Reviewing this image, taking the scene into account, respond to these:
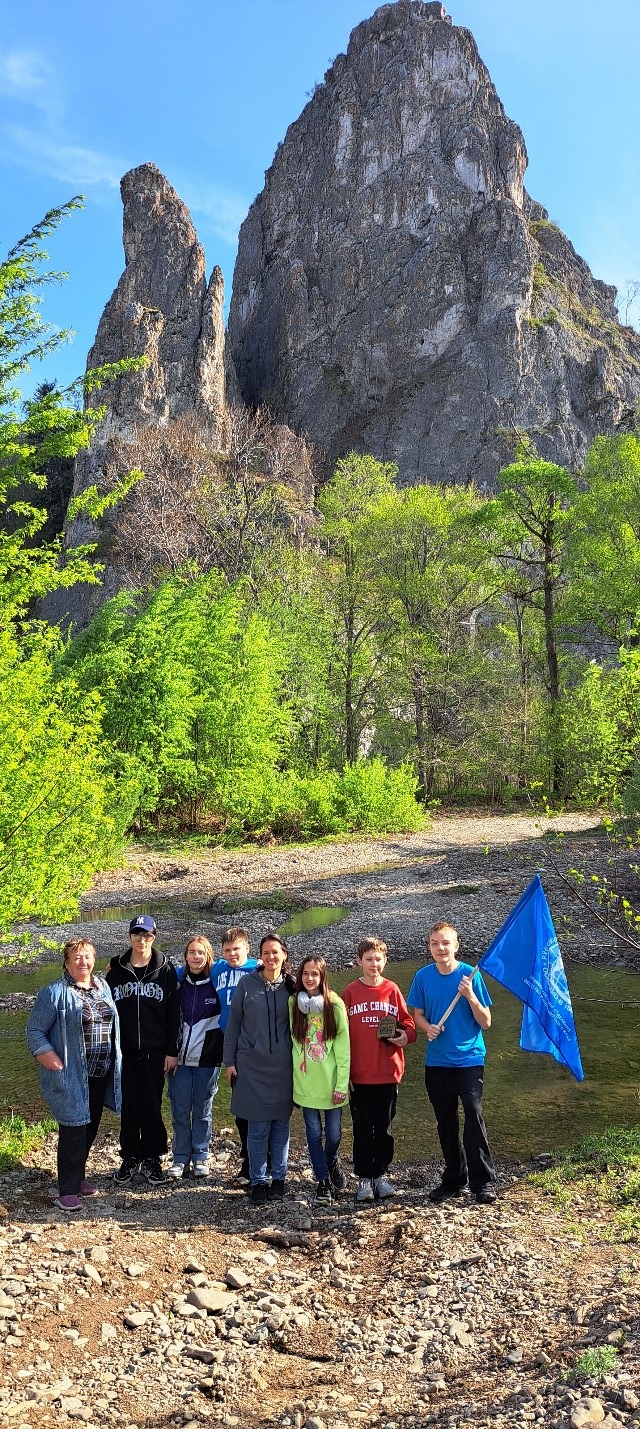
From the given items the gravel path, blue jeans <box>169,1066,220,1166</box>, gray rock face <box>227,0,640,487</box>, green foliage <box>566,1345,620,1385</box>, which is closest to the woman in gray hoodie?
blue jeans <box>169,1066,220,1166</box>

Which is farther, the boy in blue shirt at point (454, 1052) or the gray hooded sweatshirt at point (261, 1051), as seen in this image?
the gray hooded sweatshirt at point (261, 1051)

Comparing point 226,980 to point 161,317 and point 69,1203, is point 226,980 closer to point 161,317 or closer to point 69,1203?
point 69,1203

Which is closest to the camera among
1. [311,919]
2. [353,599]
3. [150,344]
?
[311,919]

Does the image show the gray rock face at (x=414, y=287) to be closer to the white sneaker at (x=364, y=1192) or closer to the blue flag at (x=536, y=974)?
the blue flag at (x=536, y=974)

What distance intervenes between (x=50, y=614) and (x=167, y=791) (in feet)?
98.2

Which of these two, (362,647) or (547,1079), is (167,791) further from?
(547,1079)

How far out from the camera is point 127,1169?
23.6ft

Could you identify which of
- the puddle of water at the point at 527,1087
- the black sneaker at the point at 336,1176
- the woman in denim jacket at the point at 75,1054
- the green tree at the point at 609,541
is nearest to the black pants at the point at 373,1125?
the black sneaker at the point at 336,1176

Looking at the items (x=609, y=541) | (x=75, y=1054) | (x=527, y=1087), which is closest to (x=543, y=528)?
(x=609, y=541)

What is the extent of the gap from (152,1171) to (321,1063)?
1755 mm

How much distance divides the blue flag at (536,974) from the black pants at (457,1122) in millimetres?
691

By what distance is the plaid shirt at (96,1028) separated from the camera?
6758 millimetres

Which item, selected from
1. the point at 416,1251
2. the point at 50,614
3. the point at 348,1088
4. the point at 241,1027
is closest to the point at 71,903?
the point at 241,1027

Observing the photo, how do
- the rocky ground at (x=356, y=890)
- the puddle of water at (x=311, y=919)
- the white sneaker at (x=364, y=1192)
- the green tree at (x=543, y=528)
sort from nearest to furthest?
the white sneaker at (x=364, y=1192), the rocky ground at (x=356, y=890), the puddle of water at (x=311, y=919), the green tree at (x=543, y=528)
